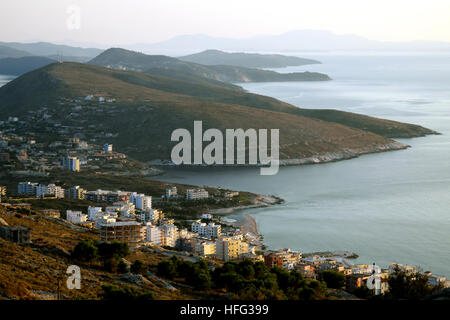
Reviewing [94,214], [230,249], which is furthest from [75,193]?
[230,249]

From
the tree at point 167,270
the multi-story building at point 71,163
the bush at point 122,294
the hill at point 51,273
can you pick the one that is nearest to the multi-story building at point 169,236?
the hill at point 51,273

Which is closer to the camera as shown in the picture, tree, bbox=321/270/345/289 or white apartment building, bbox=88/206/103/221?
tree, bbox=321/270/345/289

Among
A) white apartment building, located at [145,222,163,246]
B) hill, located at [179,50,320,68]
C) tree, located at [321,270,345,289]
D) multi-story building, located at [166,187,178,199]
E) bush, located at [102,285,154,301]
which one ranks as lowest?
multi-story building, located at [166,187,178,199]

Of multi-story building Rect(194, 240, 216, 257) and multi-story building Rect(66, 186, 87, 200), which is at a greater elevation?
multi-story building Rect(194, 240, 216, 257)

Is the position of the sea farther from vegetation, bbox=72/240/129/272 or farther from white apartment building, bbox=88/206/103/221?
vegetation, bbox=72/240/129/272

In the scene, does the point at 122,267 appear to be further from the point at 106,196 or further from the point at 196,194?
the point at 196,194

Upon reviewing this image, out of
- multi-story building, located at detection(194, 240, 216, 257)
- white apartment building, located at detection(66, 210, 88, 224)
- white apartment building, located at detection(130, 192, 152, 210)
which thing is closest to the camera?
multi-story building, located at detection(194, 240, 216, 257)

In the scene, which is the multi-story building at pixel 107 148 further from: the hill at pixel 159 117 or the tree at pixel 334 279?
the tree at pixel 334 279

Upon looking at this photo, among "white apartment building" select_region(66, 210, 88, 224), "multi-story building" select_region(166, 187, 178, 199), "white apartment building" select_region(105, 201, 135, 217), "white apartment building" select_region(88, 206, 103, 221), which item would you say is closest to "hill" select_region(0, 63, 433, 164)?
"multi-story building" select_region(166, 187, 178, 199)
